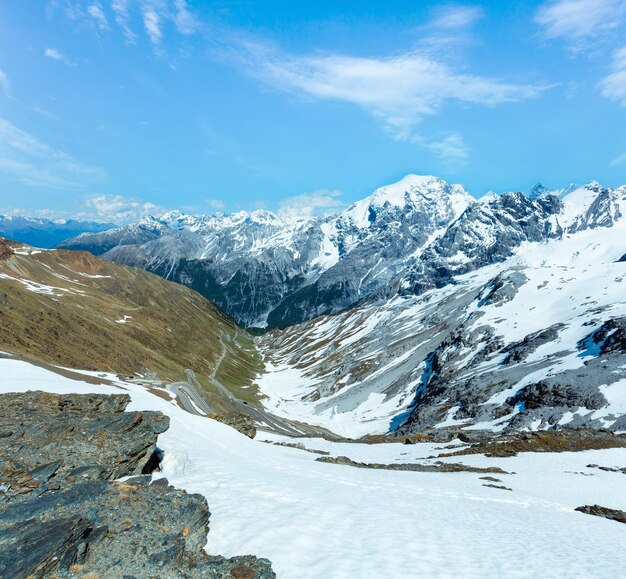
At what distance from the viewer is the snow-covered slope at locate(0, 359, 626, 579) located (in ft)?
43.3

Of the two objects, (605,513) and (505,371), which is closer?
(605,513)

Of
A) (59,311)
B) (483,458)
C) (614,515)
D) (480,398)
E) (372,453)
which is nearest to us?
(614,515)

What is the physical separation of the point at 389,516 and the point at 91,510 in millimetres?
12120

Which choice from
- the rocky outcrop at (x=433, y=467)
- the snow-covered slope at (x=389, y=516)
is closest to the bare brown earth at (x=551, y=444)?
the rocky outcrop at (x=433, y=467)

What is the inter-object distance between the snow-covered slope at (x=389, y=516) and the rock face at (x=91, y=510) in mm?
1824

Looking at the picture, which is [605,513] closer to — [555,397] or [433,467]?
[433,467]

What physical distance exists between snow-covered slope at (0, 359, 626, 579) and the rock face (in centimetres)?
182

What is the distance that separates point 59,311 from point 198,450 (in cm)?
11261

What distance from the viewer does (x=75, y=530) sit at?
9906 mm

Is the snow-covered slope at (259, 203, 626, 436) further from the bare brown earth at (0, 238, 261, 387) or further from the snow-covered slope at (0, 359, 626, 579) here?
the bare brown earth at (0, 238, 261, 387)

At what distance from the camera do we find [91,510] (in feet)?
37.6

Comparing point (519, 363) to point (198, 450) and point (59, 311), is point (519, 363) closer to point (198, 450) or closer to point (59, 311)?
point (198, 450)

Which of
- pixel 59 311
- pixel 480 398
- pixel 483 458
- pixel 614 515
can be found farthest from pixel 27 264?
pixel 614 515

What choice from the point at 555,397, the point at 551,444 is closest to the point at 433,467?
the point at 551,444
